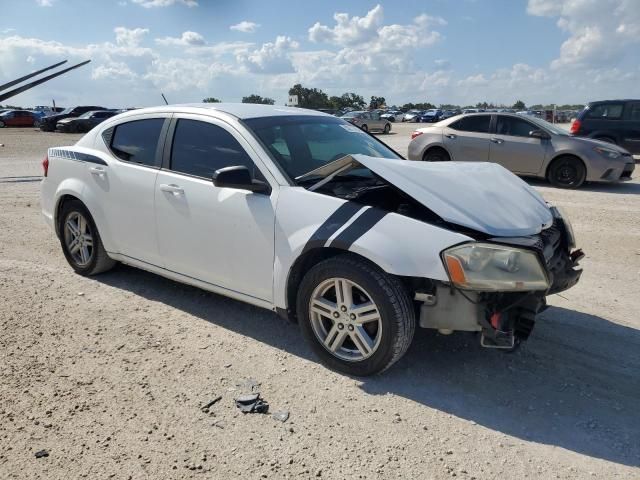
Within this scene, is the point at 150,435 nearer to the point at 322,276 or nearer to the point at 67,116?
the point at 322,276

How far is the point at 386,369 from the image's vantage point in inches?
130

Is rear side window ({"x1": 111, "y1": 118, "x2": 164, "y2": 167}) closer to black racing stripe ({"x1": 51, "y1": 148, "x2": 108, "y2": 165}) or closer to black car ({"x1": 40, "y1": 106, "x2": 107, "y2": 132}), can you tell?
black racing stripe ({"x1": 51, "y1": 148, "x2": 108, "y2": 165})

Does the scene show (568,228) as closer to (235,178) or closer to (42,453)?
(235,178)

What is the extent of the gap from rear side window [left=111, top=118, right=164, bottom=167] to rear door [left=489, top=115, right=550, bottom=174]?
28.5ft

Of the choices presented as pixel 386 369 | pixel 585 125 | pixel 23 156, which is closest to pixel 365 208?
pixel 386 369

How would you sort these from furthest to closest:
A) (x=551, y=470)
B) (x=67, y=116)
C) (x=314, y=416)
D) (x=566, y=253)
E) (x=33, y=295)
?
(x=67, y=116) → (x=33, y=295) → (x=566, y=253) → (x=314, y=416) → (x=551, y=470)

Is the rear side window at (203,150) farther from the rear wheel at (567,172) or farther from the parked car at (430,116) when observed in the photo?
the parked car at (430,116)

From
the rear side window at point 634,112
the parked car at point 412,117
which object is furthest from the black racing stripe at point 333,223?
the parked car at point 412,117

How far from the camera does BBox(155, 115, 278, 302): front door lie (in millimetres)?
3627

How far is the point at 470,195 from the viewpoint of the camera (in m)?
3.38

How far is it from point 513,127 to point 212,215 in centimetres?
948

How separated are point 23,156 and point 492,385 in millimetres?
20023

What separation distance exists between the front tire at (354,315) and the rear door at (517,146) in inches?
355

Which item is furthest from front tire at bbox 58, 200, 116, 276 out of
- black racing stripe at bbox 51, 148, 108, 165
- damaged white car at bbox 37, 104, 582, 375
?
black racing stripe at bbox 51, 148, 108, 165
